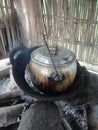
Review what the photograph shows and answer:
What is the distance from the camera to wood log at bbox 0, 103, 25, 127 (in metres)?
1.25

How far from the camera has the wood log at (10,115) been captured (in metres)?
1.25

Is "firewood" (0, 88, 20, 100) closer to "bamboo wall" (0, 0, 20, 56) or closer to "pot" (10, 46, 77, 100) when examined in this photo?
"pot" (10, 46, 77, 100)

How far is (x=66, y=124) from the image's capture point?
122cm

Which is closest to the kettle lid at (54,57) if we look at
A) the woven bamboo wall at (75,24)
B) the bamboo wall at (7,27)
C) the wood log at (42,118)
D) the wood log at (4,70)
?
the wood log at (42,118)

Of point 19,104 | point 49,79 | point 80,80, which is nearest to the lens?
point 49,79

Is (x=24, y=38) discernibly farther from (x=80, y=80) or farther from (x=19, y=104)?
(x=80, y=80)

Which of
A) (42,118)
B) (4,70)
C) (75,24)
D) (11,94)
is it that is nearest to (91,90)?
(42,118)

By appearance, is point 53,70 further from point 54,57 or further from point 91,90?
point 91,90

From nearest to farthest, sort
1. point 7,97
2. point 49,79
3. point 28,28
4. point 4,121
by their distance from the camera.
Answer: point 49,79 < point 4,121 < point 7,97 < point 28,28

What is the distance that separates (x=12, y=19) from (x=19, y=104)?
134cm

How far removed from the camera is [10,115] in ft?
4.19

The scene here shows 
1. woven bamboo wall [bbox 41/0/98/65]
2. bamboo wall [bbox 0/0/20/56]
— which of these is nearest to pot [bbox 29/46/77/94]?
woven bamboo wall [bbox 41/0/98/65]

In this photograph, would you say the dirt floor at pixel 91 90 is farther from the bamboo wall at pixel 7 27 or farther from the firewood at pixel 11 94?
the bamboo wall at pixel 7 27

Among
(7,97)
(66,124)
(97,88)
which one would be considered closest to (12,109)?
(7,97)
